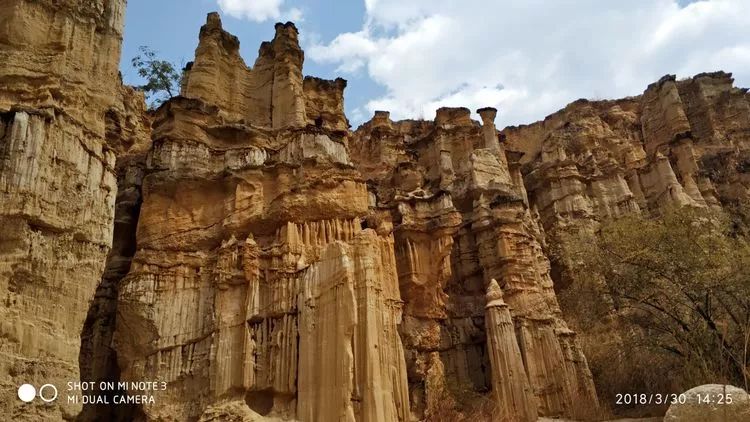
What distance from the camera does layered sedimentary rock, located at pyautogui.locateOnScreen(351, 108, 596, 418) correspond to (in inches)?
803

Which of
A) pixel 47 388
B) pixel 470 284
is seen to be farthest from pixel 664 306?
pixel 47 388

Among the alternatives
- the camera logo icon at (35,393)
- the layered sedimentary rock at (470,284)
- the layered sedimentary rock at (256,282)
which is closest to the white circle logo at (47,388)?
the camera logo icon at (35,393)

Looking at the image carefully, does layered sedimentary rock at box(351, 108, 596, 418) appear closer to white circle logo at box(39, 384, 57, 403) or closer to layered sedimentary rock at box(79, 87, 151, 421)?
layered sedimentary rock at box(79, 87, 151, 421)

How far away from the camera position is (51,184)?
1059cm

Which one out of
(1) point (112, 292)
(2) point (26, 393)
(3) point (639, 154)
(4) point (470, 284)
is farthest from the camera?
(3) point (639, 154)

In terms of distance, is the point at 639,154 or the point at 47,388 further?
the point at 639,154

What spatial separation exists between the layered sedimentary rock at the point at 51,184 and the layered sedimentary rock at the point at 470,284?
388 inches

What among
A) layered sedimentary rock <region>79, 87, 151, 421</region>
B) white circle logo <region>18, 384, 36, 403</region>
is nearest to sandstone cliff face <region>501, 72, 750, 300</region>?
layered sedimentary rock <region>79, 87, 151, 421</region>

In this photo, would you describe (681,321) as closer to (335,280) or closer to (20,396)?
(335,280)

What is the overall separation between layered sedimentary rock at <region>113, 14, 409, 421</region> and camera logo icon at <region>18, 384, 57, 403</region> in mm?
5465

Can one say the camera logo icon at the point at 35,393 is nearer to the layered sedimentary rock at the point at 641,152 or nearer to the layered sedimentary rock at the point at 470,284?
the layered sedimentary rock at the point at 470,284

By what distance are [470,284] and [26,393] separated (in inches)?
→ 717

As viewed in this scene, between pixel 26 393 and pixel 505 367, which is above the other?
pixel 505 367

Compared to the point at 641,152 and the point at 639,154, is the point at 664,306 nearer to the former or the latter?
the point at 639,154
